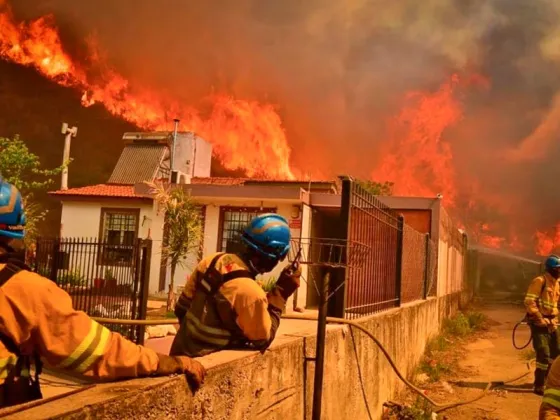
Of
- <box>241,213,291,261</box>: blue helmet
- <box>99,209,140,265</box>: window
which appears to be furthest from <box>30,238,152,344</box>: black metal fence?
<box>99,209,140,265</box>: window

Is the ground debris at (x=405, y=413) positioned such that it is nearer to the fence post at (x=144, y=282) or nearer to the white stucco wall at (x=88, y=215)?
the fence post at (x=144, y=282)

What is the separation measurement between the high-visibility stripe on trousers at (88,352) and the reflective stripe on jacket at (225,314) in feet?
3.19

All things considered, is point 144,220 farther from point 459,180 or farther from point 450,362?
point 459,180

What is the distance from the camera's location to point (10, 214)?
6.36 feet

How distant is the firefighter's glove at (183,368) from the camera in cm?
233

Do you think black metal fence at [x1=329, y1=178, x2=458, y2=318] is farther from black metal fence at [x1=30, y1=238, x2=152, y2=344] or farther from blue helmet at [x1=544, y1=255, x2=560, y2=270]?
black metal fence at [x1=30, y1=238, x2=152, y2=344]

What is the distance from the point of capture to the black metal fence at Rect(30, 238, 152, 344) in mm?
8023

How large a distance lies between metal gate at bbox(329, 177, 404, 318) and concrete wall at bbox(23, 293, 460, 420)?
0.85 feet

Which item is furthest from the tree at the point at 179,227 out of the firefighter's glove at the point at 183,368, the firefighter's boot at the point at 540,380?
the firefighter's glove at the point at 183,368

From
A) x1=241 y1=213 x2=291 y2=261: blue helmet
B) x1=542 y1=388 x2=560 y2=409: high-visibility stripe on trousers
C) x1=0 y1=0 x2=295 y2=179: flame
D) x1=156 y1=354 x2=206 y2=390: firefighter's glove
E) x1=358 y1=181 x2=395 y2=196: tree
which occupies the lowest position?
x1=542 y1=388 x2=560 y2=409: high-visibility stripe on trousers

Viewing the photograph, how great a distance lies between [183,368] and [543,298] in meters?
7.02

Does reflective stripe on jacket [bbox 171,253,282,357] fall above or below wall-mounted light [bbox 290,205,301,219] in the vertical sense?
below

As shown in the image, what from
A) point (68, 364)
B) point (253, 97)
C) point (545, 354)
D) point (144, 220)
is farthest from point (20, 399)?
point (253, 97)

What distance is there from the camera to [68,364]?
1.85 meters
